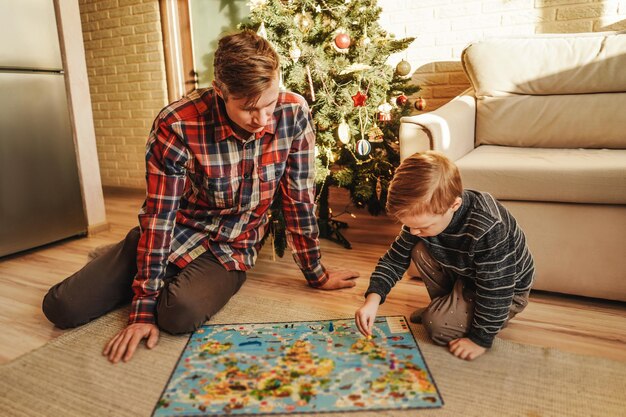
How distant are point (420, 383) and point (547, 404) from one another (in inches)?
10.9

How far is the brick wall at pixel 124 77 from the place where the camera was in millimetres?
3592

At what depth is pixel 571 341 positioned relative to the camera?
52.3 inches

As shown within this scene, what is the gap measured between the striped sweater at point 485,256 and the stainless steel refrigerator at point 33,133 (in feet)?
5.87

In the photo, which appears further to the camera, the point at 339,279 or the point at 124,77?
the point at 124,77

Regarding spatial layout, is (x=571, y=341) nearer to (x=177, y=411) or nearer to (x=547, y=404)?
(x=547, y=404)

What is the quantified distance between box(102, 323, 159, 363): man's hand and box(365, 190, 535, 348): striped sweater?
636mm

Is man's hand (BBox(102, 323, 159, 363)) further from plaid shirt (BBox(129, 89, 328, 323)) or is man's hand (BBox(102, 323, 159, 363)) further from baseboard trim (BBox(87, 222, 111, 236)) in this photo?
baseboard trim (BBox(87, 222, 111, 236))

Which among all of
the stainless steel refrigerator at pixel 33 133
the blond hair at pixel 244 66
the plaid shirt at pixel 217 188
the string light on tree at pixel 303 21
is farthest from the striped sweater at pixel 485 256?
the stainless steel refrigerator at pixel 33 133

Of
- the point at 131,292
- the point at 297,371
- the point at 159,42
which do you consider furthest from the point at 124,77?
the point at 297,371

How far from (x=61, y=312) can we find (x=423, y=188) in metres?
1.14

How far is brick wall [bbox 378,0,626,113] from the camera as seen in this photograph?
2.26 metres

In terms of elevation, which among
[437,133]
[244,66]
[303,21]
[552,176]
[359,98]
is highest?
[303,21]

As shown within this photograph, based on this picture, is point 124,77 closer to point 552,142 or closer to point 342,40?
point 342,40

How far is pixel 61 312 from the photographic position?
1.45 metres
